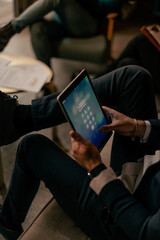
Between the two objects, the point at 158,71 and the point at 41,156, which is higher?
the point at 41,156

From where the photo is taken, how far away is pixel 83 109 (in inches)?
35.7

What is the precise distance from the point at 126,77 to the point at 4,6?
115 inches

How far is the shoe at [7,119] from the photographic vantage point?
104cm

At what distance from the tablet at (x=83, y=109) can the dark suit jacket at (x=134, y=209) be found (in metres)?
0.21

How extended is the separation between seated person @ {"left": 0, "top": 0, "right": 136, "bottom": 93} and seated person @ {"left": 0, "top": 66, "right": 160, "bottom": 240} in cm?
104

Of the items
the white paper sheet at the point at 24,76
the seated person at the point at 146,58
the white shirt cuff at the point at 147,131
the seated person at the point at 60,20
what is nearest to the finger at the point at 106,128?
the white shirt cuff at the point at 147,131

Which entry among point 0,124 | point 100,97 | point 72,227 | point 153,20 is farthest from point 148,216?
point 153,20

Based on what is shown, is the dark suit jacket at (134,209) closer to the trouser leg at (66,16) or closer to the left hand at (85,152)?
the left hand at (85,152)

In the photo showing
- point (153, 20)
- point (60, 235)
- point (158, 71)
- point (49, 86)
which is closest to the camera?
point (60, 235)

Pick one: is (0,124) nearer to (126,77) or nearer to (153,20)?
(126,77)

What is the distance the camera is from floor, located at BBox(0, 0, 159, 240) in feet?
4.53

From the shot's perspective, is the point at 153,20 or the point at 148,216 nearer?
the point at 148,216

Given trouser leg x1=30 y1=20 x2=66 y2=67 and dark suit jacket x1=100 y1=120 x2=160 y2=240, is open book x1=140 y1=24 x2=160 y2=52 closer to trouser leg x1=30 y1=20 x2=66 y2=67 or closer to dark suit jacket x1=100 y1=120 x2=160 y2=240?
trouser leg x1=30 y1=20 x2=66 y2=67

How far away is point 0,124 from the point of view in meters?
1.04
